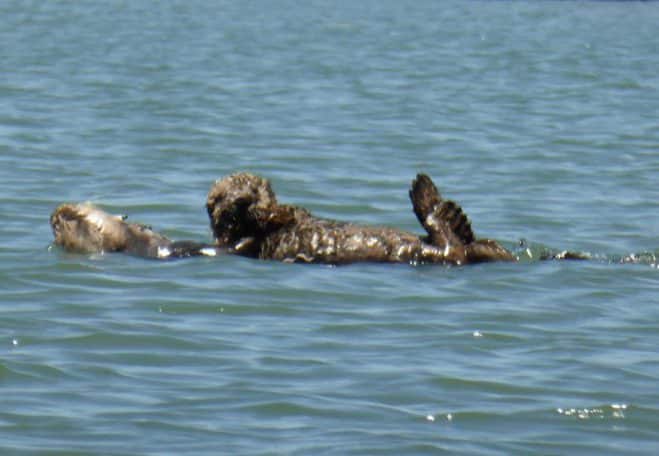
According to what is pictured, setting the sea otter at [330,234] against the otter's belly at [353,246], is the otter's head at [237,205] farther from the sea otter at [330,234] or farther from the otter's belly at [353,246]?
the otter's belly at [353,246]

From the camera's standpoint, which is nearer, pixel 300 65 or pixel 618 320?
pixel 618 320

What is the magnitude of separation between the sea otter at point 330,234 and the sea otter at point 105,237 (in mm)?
233

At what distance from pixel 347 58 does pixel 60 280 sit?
658 inches

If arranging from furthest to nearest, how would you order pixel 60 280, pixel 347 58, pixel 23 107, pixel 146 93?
pixel 347 58, pixel 146 93, pixel 23 107, pixel 60 280

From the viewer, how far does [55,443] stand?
5402mm

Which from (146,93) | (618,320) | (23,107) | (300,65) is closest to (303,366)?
(618,320)

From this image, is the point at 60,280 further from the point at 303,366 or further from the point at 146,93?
the point at 146,93

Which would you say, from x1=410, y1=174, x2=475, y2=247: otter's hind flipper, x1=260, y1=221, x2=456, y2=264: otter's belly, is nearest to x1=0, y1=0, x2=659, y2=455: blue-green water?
x1=260, y1=221, x2=456, y2=264: otter's belly

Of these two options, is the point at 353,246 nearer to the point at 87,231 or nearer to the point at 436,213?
the point at 436,213

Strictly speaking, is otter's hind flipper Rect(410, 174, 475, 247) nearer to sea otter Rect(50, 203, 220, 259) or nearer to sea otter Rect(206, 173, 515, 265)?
sea otter Rect(206, 173, 515, 265)

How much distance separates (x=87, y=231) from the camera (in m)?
8.90

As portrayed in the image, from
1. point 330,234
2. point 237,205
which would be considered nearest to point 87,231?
point 237,205

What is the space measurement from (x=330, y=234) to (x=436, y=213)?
0.66 m

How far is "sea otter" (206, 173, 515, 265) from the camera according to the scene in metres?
8.33
